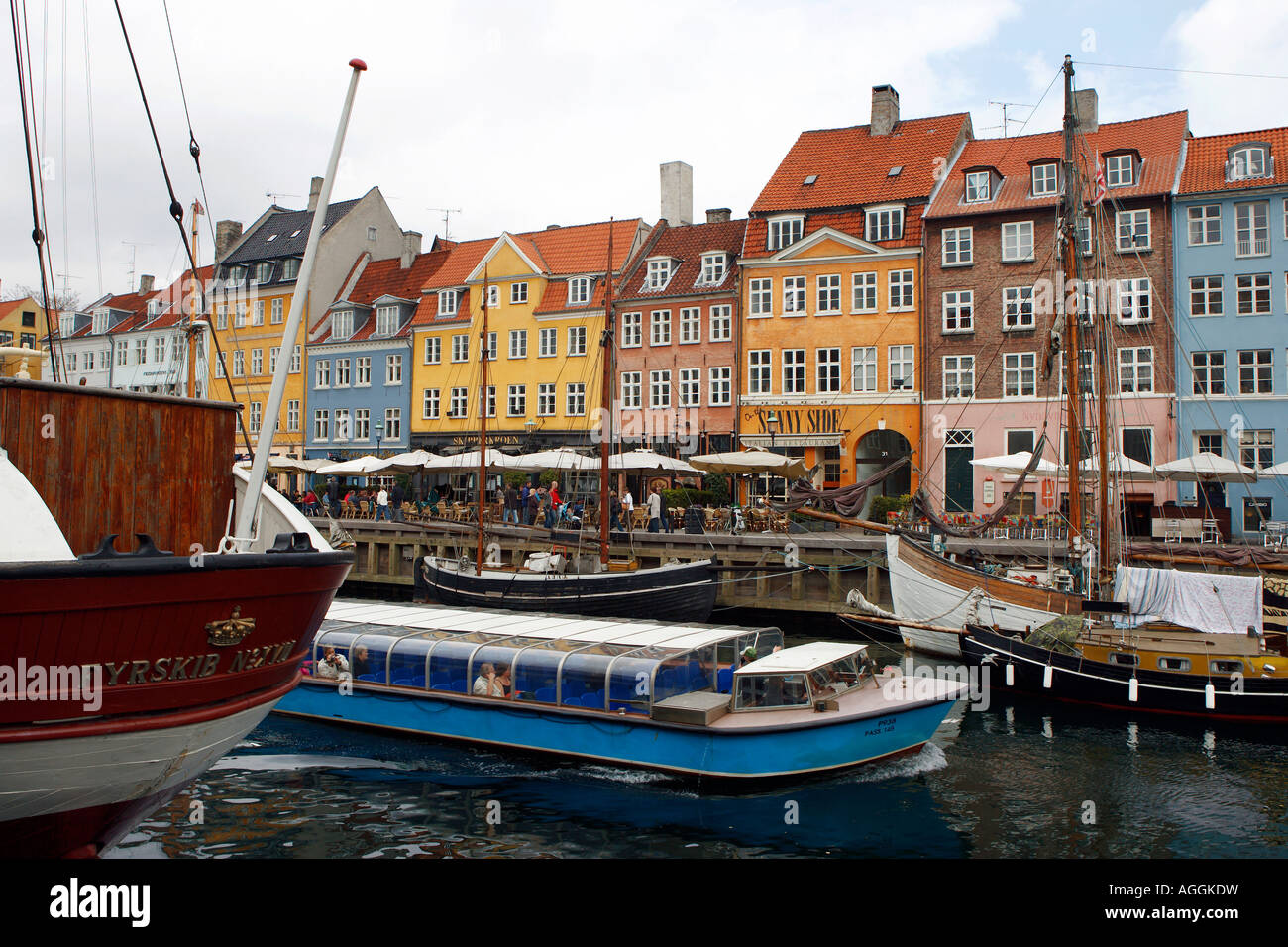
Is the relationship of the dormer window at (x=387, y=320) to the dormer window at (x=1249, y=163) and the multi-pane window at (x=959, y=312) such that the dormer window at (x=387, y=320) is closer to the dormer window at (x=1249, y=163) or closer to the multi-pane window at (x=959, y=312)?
the multi-pane window at (x=959, y=312)

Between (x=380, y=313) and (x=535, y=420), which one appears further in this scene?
(x=380, y=313)

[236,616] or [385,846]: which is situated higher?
[236,616]

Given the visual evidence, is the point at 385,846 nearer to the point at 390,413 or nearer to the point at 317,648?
the point at 317,648

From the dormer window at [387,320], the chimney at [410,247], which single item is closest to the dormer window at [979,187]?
the dormer window at [387,320]

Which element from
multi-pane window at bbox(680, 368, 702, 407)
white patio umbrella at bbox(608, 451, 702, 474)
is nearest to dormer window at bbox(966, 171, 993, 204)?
multi-pane window at bbox(680, 368, 702, 407)

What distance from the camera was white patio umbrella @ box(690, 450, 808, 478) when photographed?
102 feet

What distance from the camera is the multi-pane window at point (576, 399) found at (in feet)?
144

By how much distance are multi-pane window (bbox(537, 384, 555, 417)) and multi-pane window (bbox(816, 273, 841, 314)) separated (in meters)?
12.9

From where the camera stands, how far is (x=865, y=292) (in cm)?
3784

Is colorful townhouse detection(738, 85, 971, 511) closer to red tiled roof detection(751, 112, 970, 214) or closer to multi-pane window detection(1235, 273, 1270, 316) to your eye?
red tiled roof detection(751, 112, 970, 214)
